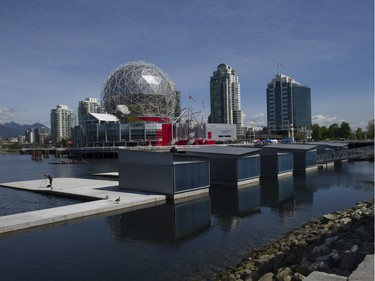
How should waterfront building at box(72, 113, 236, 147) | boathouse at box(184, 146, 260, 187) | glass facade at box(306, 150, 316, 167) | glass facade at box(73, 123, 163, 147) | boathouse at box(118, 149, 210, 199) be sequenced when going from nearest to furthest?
boathouse at box(118, 149, 210, 199) → boathouse at box(184, 146, 260, 187) → glass facade at box(306, 150, 316, 167) → glass facade at box(73, 123, 163, 147) → waterfront building at box(72, 113, 236, 147)

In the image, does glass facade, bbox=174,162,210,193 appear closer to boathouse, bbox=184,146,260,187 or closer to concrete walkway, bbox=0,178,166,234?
concrete walkway, bbox=0,178,166,234

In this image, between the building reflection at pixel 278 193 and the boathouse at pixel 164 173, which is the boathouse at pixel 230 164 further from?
the boathouse at pixel 164 173

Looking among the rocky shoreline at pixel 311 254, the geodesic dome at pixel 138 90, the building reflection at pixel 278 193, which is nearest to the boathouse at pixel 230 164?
the building reflection at pixel 278 193

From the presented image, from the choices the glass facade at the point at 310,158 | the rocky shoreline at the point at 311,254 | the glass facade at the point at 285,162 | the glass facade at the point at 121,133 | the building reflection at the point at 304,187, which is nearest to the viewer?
the rocky shoreline at the point at 311,254

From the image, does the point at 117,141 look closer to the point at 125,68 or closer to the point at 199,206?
the point at 125,68

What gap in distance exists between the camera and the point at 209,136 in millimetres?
154125

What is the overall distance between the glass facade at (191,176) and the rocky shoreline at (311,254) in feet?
38.6

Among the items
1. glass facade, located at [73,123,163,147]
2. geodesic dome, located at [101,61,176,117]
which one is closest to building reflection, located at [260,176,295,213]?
glass facade, located at [73,123,163,147]

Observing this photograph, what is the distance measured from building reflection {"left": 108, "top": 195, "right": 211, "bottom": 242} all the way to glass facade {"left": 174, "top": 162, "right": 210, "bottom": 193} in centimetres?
210

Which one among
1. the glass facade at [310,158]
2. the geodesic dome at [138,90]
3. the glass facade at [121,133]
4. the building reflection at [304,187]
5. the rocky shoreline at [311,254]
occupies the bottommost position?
the building reflection at [304,187]

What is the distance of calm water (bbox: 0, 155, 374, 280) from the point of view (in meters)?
15.6

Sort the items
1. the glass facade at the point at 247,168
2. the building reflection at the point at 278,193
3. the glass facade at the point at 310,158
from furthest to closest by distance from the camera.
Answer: the glass facade at the point at 310,158
the glass facade at the point at 247,168
the building reflection at the point at 278,193

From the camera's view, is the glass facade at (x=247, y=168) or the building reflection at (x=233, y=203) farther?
the glass facade at (x=247, y=168)

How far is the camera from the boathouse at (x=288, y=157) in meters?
48.0
